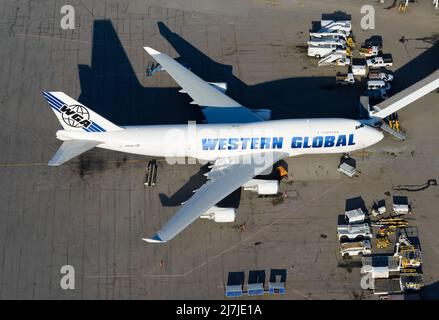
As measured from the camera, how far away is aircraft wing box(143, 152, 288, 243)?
42969mm

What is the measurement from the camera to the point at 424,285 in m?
43.5

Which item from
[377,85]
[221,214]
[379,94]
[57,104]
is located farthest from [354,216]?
[57,104]

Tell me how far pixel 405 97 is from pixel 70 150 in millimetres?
33074

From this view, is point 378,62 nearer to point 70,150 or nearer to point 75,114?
point 75,114

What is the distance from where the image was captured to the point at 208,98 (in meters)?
51.8

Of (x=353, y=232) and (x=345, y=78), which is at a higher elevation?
(x=345, y=78)

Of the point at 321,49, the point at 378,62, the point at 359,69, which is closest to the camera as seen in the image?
the point at 359,69

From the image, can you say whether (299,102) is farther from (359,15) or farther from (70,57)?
(70,57)

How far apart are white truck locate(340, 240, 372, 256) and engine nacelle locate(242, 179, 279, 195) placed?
7791 mm

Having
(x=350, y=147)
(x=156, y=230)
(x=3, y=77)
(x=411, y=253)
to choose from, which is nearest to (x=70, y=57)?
(x=3, y=77)

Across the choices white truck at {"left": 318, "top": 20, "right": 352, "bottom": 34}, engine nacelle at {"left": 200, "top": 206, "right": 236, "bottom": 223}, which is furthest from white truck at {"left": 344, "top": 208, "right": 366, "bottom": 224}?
white truck at {"left": 318, "top": 20, "right": 352, "bottom": 34}

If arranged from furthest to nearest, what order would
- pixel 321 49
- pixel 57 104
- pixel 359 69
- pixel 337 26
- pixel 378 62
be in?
1. pixel 337 26
2. pixel 321 49
3. pixel 378 62
4. pixel 359 69
5. pixel 57 104

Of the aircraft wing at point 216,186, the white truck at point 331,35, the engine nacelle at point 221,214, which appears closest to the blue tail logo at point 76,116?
the aircraft wing at point 216,186

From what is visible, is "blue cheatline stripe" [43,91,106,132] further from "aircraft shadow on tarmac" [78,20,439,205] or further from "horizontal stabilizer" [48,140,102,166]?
"aircraft shadow on tarmac" [78,20,439,205]
